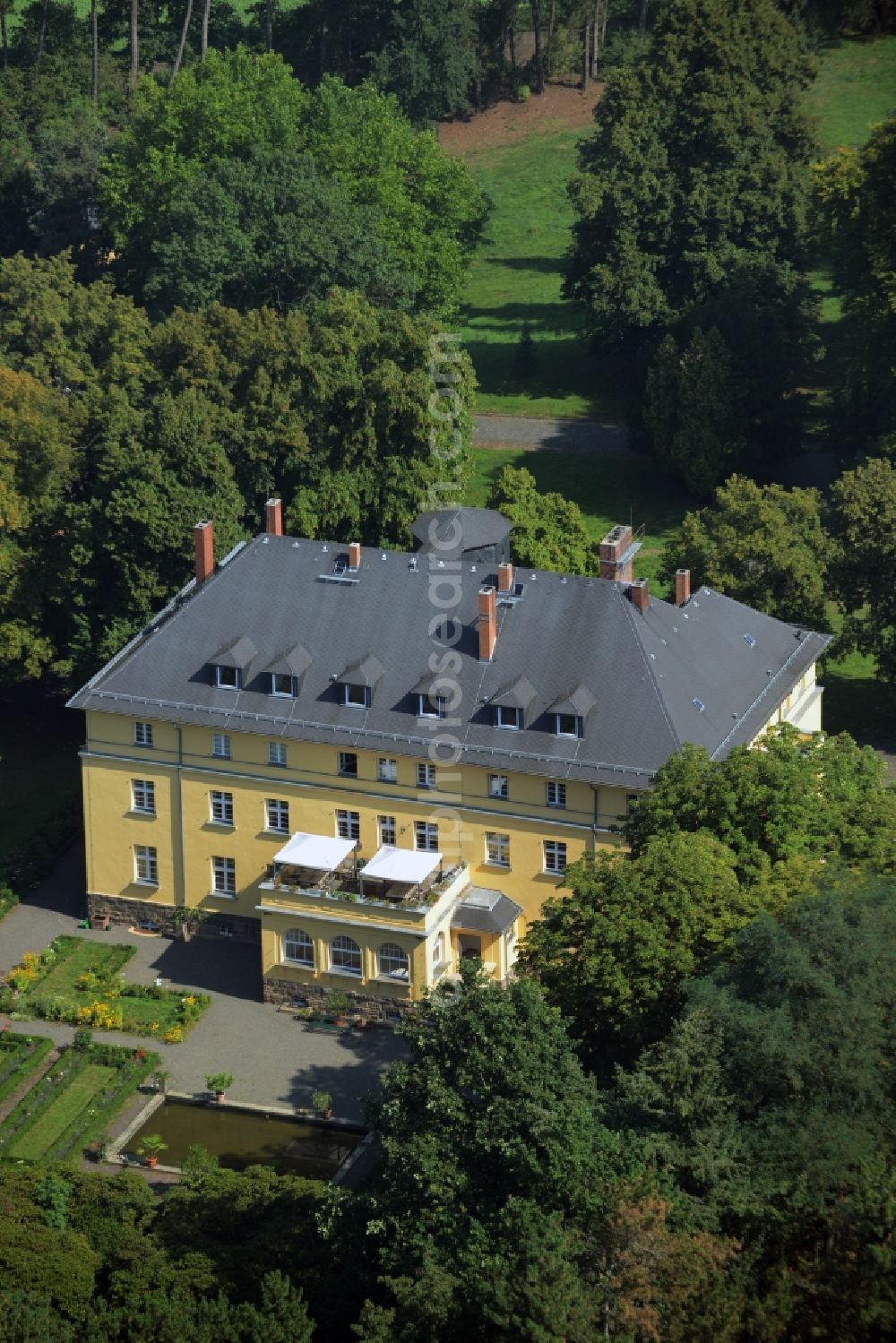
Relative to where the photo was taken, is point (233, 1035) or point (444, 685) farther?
point (444, 685)

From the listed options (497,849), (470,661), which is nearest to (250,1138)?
(497,849)

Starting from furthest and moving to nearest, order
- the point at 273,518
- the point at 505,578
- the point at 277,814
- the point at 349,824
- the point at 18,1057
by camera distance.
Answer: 1. the point at 273,518
2. the point at 277,814
3. the point at 349,824
4. the point at 505,578
5. the point at 18,1057

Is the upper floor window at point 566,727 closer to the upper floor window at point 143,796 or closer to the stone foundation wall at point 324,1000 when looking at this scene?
the stone foundation wall at point 324,1000

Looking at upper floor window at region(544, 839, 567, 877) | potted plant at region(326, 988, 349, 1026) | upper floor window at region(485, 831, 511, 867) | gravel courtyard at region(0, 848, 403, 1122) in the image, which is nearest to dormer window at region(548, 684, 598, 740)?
upper floor window at region(544, 839, 567, 877)

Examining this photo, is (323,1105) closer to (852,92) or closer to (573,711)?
(573,711)

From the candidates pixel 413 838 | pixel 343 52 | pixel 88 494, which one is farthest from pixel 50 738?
pixel 343 52
